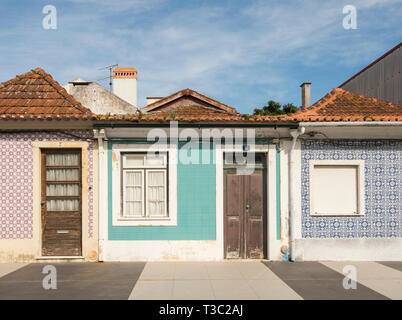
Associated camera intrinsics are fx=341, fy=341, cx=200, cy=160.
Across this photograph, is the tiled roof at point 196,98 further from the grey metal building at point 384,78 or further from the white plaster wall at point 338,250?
the grey metal building at point 384,78

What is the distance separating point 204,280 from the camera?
6352 millimetres

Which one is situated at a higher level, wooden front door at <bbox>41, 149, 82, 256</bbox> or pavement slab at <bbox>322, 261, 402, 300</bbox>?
wooden front door at <bbox>41, 149, 82, 256</bbox>

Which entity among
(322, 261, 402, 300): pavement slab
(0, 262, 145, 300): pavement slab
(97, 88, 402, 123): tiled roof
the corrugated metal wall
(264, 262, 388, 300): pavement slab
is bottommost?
(322, 261, 402, 300): pavement slab

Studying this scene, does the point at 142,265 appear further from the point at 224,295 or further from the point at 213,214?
the point at 224,295

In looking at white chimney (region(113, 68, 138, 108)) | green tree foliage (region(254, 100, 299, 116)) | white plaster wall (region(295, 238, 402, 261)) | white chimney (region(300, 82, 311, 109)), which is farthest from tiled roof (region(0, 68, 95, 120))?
green tree foliage (region(254, 100, 299, 116))

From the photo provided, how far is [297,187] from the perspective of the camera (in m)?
7.94

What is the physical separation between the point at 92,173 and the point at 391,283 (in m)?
6.47

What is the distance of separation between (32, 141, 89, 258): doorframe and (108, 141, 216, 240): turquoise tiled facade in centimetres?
54

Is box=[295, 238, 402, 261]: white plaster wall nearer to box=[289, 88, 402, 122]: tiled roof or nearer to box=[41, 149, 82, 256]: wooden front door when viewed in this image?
box=[289, 88, 402, 122]: tiled roof

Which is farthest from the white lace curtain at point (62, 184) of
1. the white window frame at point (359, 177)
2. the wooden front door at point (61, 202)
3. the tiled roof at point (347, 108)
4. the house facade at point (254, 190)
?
the white window frame at point (359, 177)

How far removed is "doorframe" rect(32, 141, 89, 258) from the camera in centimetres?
769

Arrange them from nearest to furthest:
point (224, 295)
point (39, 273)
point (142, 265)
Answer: point (224, 295) < point (39, 273) < point (142, 265)
